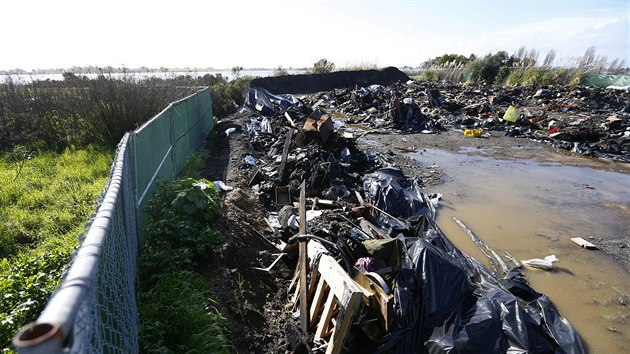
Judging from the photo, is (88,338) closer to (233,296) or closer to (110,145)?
(233,296)

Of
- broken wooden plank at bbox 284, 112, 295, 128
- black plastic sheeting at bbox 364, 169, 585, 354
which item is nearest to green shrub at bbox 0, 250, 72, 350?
black plastic sheeting at bbox 364, 169, 585, 354

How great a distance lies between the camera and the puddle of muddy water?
4324 mm

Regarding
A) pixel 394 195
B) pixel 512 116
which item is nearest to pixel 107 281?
pixel 394 195

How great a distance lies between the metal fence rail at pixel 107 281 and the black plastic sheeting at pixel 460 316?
2.33 meters

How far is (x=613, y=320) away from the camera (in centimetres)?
413

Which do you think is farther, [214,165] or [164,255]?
[214,165]

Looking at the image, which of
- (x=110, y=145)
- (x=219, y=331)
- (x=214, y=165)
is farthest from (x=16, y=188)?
(x=219, y=331)

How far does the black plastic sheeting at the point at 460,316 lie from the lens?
309cm

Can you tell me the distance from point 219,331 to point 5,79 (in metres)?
11.2

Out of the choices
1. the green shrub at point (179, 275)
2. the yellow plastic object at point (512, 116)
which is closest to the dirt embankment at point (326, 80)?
the yellow plastic object at point (512, 116)

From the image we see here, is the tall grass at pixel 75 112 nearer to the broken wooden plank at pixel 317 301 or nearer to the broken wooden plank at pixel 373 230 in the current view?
the broken wooden plank at pixel 373 230

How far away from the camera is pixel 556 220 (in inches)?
260

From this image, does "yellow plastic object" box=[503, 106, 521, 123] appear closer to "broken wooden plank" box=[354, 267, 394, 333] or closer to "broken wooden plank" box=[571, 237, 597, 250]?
"broken wooden plank" box=[571, 237, 597, 250]

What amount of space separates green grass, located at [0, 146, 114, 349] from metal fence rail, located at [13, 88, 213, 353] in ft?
2.41
